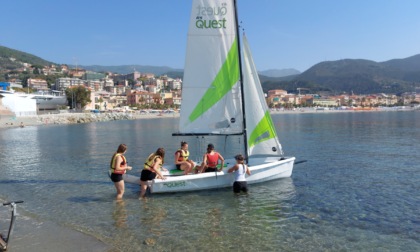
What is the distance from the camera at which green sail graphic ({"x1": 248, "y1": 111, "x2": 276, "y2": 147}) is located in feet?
45.9

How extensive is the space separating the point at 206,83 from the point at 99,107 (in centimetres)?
13207

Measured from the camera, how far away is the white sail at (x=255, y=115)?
545 inches

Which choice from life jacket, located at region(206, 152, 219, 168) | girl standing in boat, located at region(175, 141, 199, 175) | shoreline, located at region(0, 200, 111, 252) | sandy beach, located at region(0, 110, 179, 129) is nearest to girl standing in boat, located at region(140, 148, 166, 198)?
girl standing in boat, located at region(175, 141, 199, 175)

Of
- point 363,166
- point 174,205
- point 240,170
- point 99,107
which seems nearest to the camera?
point 174,205

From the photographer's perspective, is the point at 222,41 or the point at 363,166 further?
the point at 363,166

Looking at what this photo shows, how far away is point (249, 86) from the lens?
13891 millimetres

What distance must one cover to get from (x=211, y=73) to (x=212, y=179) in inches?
158

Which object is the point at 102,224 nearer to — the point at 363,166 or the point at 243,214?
the point at 243,214

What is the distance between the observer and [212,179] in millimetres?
12625

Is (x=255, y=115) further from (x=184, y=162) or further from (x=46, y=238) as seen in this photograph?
(x=46, y=238)

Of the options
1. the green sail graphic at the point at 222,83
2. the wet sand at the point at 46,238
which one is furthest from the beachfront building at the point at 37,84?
the wet sand at the point at 46,238

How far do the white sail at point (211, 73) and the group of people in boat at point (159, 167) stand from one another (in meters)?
1.36

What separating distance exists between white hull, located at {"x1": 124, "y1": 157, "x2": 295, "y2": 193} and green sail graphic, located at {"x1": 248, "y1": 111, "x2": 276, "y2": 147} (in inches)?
38.6


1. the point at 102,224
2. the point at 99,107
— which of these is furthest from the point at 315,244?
the point at 99,107
